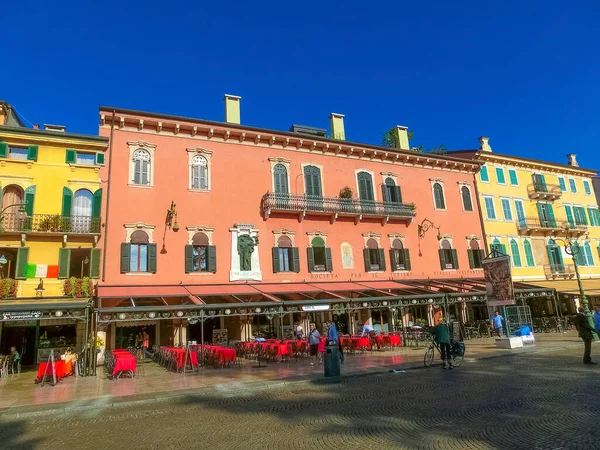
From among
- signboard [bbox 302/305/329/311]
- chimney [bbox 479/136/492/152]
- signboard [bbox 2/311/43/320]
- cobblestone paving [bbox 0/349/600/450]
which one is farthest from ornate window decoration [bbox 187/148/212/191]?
chimney [bbox 479/136/492/152]

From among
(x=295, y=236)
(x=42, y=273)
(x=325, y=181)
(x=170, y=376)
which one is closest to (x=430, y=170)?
(x=325, y=181)

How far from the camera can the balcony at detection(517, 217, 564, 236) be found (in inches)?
1164

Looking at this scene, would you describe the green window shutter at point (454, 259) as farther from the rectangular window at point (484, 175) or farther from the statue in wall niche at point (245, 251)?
the statue in wall niche at point (245, 251)

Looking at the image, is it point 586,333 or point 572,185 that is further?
point 572,185

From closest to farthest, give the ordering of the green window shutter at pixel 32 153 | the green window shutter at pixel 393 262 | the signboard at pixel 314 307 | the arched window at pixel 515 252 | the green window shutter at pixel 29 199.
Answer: the green window shutter at pixel 29 199 < the signboard at pixel 314 307 < the green window shutter at pixel 32 153 < the green window shutter at pixel 393 262 < the arched window at pixel 515 252

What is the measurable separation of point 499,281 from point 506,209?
14915mm

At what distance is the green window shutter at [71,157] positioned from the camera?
61.1 ft

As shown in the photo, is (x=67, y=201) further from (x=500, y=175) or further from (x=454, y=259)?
(x=500, y=175)

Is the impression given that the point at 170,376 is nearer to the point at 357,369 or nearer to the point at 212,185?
the point at 357,369

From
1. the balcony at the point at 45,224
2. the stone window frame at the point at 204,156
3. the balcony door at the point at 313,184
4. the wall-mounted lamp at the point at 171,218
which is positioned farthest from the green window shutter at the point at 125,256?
the balcony door at the point at 313,184

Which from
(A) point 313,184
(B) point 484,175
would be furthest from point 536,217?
(A) point 313,184

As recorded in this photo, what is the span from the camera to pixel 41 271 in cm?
1695

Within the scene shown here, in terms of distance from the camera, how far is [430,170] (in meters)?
27.9

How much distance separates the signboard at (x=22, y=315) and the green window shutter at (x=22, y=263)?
9.60 feet
